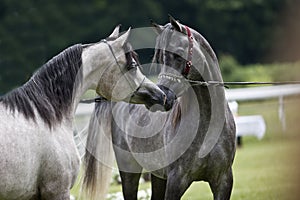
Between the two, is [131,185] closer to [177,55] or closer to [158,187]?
[158,187]

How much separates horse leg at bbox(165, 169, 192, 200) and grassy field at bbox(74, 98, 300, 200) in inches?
38.1

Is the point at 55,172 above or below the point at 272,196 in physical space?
above

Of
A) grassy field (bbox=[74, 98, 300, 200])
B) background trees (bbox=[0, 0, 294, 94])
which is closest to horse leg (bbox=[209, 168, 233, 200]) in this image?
grassy field (bbox=[74, 98, 300, 200])

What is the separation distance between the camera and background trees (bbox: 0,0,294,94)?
1115 inches

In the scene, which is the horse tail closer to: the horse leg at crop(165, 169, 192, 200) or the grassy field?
the horse leg at crop(165, 169, 192, 200)

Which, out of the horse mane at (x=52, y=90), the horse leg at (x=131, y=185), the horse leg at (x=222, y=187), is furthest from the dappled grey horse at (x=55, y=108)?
the horse leg at (x=131, y=185)

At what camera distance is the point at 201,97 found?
266 inches

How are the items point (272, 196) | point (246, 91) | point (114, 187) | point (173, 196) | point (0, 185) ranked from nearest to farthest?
point (0, 185)
point (173, 196)
point (272, 196)
point (114, 187)
point (246, 91)

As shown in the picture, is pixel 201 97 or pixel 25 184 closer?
pixel 25 184

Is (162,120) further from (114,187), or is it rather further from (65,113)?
(114,187)

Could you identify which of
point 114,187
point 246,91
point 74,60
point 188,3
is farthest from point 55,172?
point 188,3

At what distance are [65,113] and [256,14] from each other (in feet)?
98.3

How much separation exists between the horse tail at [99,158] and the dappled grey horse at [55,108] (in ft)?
5.93

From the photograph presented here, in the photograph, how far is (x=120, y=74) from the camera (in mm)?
6258
